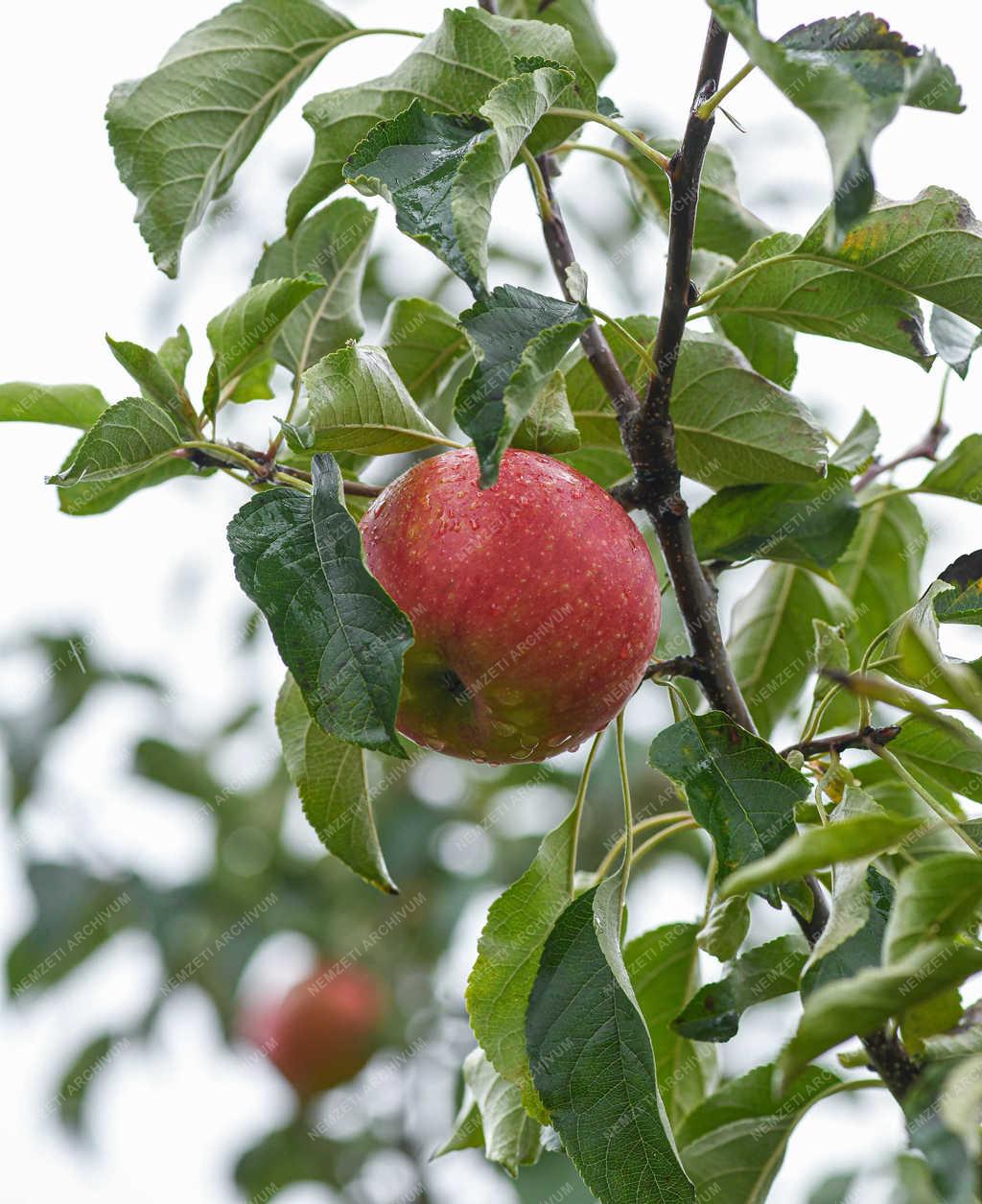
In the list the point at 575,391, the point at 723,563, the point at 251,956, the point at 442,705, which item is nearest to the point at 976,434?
the point at 723,563

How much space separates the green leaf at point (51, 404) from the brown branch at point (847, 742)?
71cm

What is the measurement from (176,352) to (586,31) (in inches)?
22.5

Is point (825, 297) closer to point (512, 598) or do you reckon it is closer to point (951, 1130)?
point (512, 598)

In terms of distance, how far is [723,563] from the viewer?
121cm

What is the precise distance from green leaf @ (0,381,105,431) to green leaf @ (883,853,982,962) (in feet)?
2.77

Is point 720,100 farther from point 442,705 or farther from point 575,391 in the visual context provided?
point 442,705

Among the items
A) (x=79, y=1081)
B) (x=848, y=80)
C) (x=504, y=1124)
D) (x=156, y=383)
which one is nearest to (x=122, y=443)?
(x=156, y=383)

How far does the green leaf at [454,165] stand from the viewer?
0.75 meters

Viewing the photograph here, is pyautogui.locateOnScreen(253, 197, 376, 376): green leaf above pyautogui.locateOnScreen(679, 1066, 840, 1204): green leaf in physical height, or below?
above

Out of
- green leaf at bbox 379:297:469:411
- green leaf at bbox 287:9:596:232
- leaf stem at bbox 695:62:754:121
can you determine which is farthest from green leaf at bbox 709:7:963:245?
green leaf at bbox 379:297:469:411

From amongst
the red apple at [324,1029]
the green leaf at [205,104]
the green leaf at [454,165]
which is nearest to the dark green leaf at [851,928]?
the green leaf at [454,165]

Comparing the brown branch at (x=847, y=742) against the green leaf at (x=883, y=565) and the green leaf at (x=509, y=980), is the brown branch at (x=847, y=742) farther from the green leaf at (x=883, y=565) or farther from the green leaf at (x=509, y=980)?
the green leaf at (x=883, y=565)

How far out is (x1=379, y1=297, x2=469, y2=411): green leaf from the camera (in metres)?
1.23

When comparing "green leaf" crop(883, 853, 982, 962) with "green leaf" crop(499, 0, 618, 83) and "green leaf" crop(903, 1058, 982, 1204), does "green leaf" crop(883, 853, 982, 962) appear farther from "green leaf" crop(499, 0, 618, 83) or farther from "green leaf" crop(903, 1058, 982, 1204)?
"green leaf" crop(499, 0, 618, 83)
